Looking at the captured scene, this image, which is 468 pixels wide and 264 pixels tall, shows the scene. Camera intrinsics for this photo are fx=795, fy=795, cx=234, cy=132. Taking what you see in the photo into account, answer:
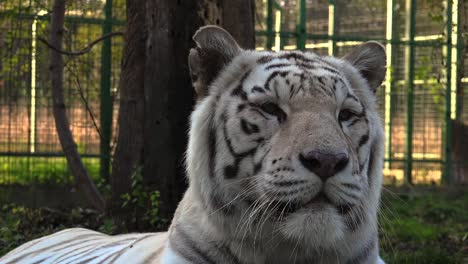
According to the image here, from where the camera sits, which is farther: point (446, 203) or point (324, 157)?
point (446, 203)

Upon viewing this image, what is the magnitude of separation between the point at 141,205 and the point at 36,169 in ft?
8.16

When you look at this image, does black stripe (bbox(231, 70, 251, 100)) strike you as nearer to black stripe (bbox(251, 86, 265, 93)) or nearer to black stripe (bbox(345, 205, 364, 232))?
black stripe (bbox(251, 86, 265, 93))

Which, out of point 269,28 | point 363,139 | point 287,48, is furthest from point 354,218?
point 287,48

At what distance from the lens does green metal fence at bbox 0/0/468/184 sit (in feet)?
23.4

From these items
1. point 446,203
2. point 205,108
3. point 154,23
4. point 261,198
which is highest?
point 154,23

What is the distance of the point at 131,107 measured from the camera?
206 inches

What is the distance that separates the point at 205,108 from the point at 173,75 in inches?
94.9

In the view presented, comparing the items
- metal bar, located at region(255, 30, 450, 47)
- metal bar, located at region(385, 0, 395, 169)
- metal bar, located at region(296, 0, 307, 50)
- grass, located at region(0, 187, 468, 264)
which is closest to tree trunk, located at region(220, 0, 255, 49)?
grass, located at region(0, 187, 468, 264)

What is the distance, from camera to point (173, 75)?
511 centimetres

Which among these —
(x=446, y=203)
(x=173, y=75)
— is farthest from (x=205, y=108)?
(x=446, y=203)

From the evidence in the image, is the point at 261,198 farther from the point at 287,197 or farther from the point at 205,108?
the point at 205,108

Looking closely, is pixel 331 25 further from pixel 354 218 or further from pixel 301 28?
pixel 354 218

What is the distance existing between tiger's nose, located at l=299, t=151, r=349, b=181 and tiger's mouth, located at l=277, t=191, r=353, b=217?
0.22ft

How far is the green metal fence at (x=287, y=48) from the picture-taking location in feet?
23.4
